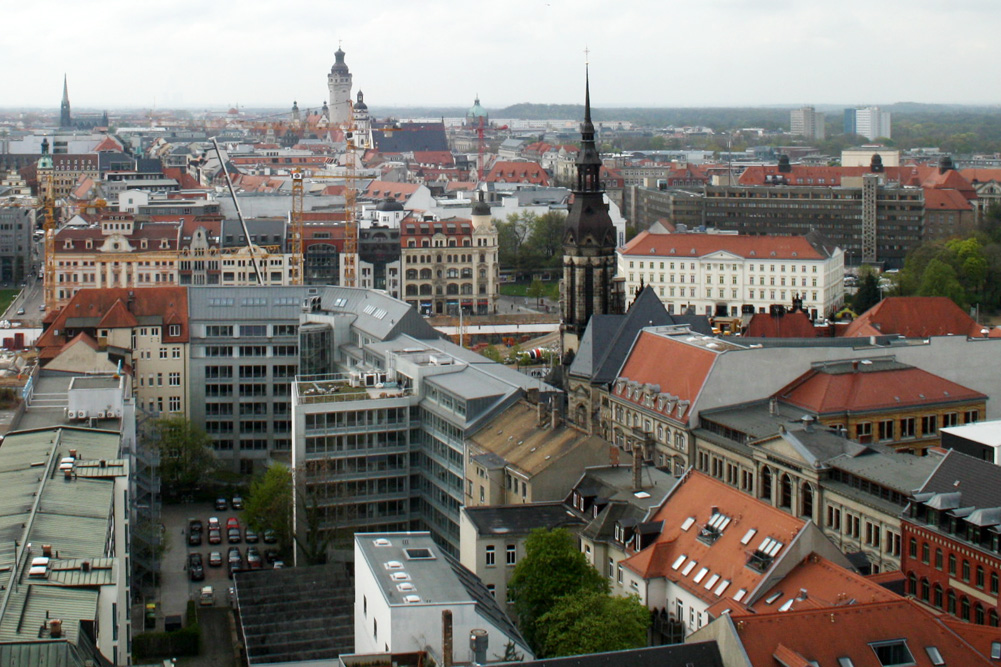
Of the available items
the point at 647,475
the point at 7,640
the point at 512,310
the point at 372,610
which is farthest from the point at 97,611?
the point at 512,310

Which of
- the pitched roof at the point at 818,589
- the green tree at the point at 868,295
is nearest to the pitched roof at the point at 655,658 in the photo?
the pitched roof at the point at 818,589

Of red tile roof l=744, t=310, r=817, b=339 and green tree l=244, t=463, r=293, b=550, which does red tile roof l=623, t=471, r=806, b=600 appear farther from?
red tile roof l=744, t=310, r=817, b=339

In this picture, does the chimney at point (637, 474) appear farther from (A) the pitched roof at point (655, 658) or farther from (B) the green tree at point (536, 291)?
(B) the green tree at point (536, 291)

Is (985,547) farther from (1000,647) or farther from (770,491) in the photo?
(770,491)

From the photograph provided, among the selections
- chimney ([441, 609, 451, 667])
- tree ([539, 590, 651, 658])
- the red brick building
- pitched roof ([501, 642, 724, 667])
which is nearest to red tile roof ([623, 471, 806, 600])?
tree ([539, 590, 651, 658])

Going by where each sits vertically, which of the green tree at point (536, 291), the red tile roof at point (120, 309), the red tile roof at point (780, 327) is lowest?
the green tree at point (536, 291)

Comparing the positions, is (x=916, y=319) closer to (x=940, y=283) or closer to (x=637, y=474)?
(x=940, y=283)
